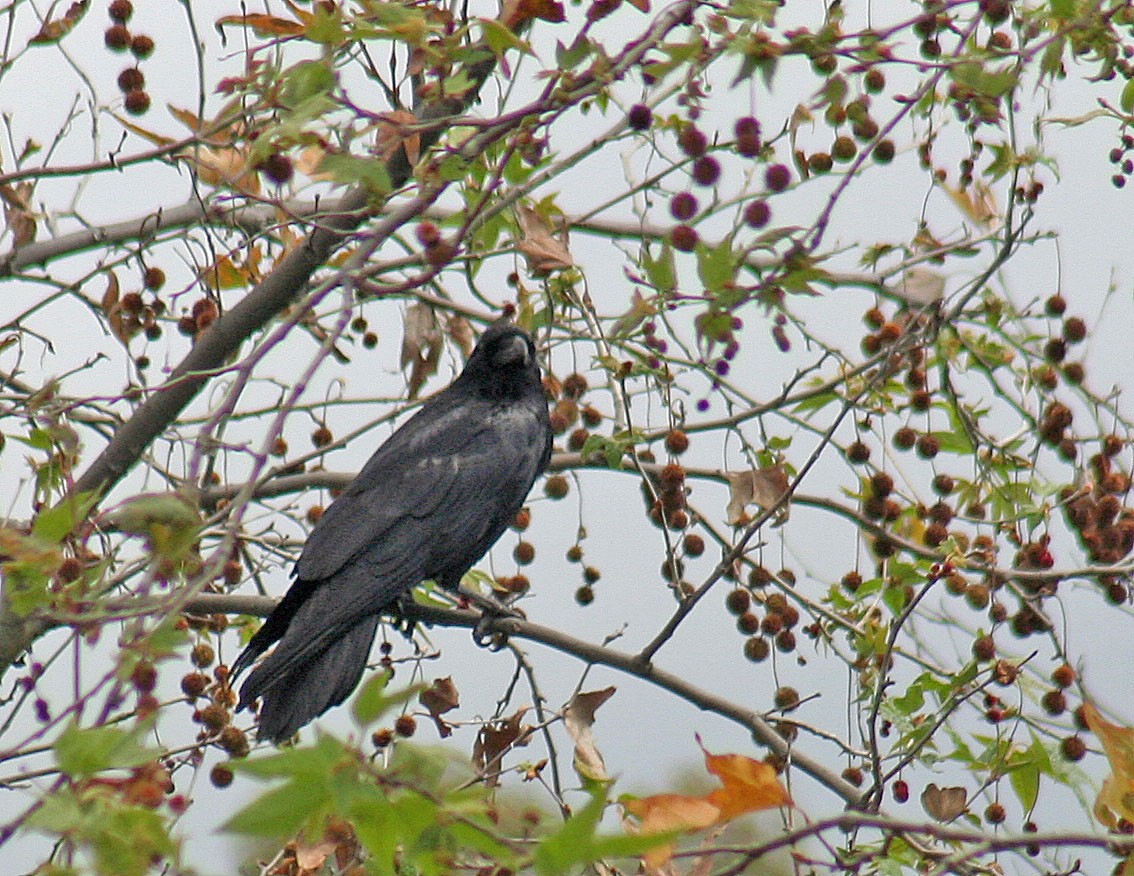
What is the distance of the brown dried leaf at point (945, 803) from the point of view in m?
3.99

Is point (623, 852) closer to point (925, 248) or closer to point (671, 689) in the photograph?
point (671, 689)

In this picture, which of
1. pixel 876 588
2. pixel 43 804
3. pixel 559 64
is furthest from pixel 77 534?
pixel 876 588

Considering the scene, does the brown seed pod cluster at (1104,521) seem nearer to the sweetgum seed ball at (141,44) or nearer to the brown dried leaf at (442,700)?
the brown dried leaf at (442,700)

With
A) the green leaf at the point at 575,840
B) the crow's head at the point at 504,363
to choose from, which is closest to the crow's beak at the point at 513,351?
the crow's head at the point at 504,363

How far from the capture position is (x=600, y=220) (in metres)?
5.81

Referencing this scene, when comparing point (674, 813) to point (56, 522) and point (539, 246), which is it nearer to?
point (56, 522)

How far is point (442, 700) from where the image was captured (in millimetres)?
4629

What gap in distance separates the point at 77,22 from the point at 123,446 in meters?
1.40

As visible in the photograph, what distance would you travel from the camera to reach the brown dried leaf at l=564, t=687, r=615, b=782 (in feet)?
12.9

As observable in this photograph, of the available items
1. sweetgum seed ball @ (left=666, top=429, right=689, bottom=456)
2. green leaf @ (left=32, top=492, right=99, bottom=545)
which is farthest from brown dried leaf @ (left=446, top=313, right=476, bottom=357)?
green leaf @ (left=32, top=492, right=99, bottom=545)

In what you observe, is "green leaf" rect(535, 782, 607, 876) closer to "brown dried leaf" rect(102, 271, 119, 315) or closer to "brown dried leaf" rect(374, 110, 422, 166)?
"brown dried leaf" rect(374, 110, 422, 166)

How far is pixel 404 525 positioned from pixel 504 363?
113cm

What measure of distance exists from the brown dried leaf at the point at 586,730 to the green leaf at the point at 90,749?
1.87 m

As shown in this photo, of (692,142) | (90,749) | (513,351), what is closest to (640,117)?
(692,142)
